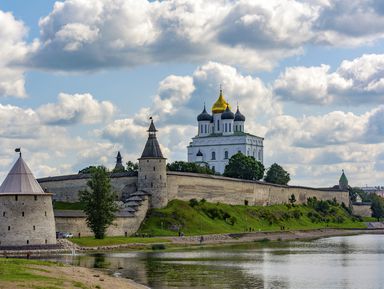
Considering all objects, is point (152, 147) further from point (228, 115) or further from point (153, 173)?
point (228, 115)

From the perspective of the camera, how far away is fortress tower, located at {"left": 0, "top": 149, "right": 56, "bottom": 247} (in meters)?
54.8

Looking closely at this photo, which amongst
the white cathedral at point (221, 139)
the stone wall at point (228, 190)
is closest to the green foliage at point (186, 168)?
the stone wall at point (228, 190)

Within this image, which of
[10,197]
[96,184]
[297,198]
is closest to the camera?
[10,197]

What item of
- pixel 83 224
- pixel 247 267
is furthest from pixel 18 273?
pixel 83 224

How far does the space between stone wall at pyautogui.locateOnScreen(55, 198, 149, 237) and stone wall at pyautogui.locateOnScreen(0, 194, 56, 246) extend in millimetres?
7859

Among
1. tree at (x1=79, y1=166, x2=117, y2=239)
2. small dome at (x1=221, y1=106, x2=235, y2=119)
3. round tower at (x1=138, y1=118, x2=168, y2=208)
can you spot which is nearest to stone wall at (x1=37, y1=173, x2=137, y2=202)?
round tower at (x1=138, y1=118, x2=168, y2=208)

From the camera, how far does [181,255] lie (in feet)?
183

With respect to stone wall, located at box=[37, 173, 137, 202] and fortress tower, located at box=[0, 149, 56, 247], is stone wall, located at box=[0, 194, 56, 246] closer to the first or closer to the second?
fortress tower, located at box=[0, 149, 56, 247]

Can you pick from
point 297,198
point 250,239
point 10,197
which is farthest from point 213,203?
point 10,197

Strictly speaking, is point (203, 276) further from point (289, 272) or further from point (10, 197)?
point (10, 197)

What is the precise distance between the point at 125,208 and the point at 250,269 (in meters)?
32.4

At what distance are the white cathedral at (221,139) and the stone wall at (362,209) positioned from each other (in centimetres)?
1801

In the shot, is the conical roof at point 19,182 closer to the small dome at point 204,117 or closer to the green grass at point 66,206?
the green grass at point 66,206

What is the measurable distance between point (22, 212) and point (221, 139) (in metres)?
80.1
